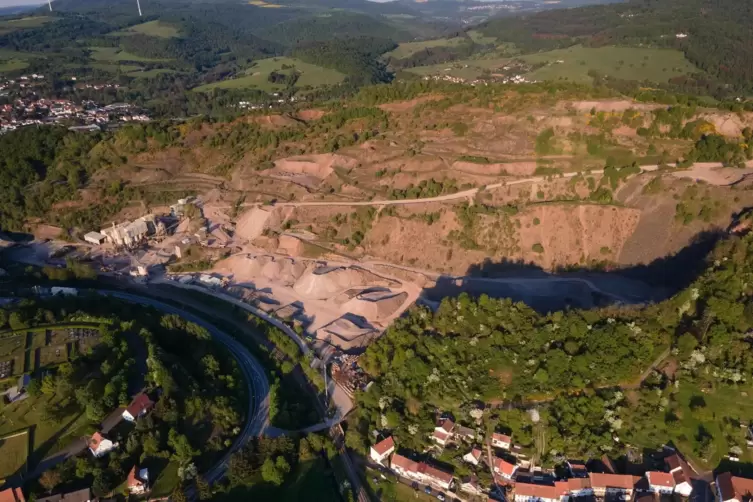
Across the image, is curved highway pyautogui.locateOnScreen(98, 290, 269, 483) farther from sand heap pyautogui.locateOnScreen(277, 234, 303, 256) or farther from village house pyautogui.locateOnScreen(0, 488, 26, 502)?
sand heap pyautogui.locateOnScreen(277, 234, 303, 256)

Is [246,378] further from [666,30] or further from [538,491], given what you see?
[666,30]

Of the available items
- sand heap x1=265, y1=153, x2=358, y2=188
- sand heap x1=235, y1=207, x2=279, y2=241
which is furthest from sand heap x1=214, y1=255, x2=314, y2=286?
sand heap x1=265, y1=153, x2=358, y2=188

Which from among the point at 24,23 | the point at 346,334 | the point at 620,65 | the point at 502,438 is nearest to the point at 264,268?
the point at 346,334

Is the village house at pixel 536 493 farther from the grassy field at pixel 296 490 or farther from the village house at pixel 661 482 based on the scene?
the grassy field at pixel 296 490

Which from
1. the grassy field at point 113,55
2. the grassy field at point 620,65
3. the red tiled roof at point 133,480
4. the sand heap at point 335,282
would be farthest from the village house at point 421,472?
the grassy field at point 113,55

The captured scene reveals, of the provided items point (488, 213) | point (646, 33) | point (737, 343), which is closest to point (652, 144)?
point (488, 213)

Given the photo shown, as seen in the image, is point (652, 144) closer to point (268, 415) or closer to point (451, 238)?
point (451, 238)
